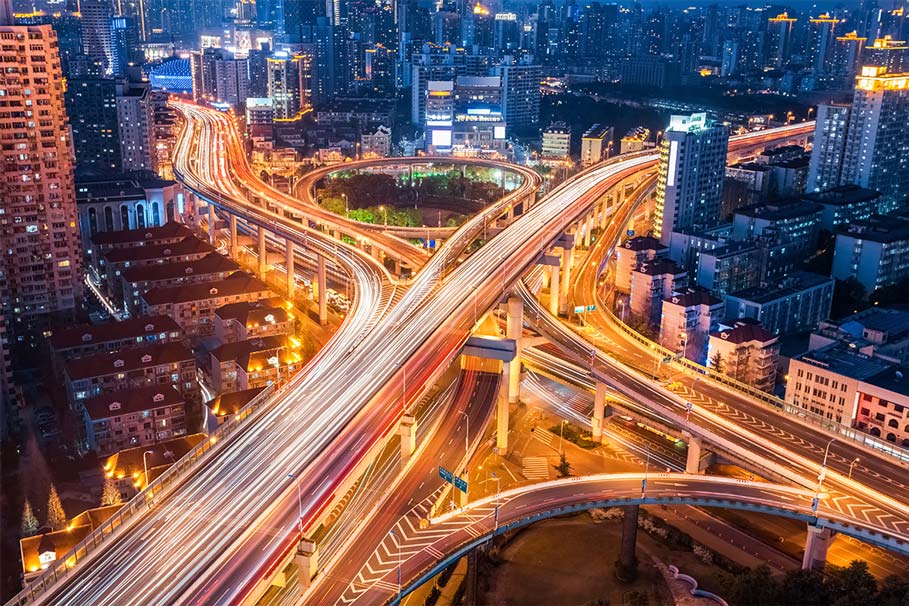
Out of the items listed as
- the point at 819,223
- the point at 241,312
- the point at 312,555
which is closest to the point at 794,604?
the point at 312,555

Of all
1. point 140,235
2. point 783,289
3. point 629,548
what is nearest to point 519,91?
point 140,235

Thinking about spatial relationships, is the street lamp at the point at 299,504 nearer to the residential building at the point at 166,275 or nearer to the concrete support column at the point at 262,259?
the residential building at the point at 166,275

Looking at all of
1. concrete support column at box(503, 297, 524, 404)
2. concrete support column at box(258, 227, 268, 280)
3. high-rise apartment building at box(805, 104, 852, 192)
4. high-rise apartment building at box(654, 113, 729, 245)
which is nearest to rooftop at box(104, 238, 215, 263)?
concrete support column at box(258, 227, 268, 280)

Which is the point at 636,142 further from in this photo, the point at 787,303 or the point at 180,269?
the point at 180,269

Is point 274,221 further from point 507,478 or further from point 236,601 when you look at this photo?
point 236,601

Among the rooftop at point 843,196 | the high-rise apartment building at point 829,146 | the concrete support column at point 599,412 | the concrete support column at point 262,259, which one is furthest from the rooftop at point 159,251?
the high-rise apartment building at point 829,146
